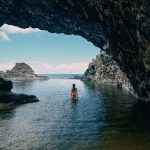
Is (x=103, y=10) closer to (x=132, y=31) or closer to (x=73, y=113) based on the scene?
(x=132, y=31)

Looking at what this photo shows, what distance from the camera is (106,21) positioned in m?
89.9

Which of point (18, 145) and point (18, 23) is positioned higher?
point (18, 23)

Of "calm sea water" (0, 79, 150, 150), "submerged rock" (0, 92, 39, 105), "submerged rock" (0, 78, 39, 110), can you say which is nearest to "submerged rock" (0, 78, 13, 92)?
"submerged rock" (0, 78, 39, 110)

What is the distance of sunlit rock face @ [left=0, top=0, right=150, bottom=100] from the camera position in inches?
3123

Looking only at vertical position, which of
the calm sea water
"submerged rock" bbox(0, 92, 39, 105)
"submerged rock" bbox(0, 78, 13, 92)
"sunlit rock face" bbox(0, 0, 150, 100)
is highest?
"sunlit rock face" bbox(0, 0, 150, 100)

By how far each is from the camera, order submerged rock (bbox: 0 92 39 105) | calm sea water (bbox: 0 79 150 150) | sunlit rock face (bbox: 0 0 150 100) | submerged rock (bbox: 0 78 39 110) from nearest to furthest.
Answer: calm sea water (bbox: 0 79 150 150) < sunlit rock face (bbox: 0 0 150 100) < submerged rock (bbox: 0 78 39 110) < submerged rock (bbox: 0 92 39 105)

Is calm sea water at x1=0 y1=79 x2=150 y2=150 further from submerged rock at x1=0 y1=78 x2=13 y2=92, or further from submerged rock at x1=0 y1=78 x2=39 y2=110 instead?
submerged rock at x1=0 y1=78 x2=13 y2=92

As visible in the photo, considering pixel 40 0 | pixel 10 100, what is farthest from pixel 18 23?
pixel 10 100

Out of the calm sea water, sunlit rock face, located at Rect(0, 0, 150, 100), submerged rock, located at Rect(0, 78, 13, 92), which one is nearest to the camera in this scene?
the calm sea water

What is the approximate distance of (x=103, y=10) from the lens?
84812 millimetres

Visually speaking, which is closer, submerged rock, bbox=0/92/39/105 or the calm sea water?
the calm sea water

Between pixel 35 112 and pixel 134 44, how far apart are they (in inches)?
1054

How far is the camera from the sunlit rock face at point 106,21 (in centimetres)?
7931

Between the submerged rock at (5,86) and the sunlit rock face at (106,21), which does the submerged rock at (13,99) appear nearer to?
the submerged rock at (5,86)
